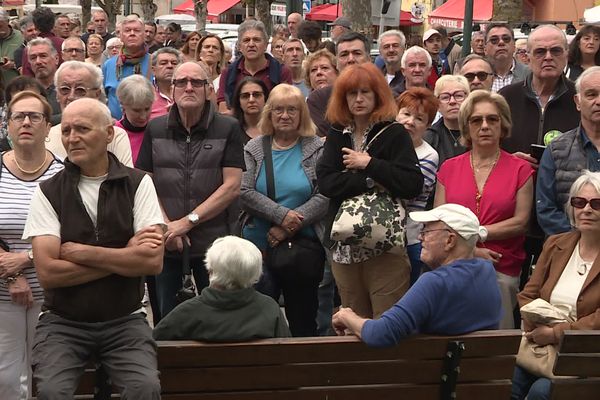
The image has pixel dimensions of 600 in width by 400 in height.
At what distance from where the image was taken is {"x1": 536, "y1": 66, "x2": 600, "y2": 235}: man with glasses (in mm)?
6762

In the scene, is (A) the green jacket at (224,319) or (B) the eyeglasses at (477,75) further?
(B) the eyeglasses at (477,75)

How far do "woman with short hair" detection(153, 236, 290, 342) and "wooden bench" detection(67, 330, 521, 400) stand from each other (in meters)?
0.10

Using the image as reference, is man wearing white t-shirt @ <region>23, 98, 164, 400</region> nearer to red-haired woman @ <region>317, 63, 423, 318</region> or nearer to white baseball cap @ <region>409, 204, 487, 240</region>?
white baseball cap @ <region>409, 204, 487, 240</region>

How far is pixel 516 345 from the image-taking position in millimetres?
5035

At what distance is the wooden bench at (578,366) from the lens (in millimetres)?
5051

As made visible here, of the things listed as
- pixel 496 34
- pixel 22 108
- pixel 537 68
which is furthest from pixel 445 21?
pixel 22 108

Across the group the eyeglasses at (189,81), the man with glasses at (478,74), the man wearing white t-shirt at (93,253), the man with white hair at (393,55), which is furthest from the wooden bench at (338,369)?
the man with white hair at (393,55)

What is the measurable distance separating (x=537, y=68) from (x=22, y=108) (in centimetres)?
364

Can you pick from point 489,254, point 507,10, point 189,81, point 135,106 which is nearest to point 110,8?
point 507,10

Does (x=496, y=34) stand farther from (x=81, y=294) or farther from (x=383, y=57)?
(x=81, y=294)

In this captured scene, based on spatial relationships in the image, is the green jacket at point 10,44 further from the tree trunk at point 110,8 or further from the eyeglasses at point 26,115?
the tree trunk at point 110,8

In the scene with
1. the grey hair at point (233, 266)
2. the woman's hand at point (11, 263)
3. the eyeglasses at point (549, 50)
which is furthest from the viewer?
the eyeglasses at point (549, 50)

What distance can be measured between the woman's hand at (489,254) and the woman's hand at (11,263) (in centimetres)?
263

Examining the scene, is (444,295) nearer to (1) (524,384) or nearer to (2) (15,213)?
(1) (524,384)
